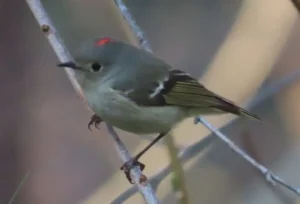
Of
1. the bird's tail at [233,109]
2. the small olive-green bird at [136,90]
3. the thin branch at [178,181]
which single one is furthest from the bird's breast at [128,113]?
the thin branch at [178,181]

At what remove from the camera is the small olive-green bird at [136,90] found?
2.04 m

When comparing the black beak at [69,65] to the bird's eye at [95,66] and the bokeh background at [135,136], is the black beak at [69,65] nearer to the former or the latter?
the bird's eye at [95,66]

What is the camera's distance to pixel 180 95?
2197 mm

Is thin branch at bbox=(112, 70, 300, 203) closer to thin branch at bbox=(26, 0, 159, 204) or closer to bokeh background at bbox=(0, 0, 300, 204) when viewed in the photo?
thin branch at bbox=(26, 0, 159, 204)

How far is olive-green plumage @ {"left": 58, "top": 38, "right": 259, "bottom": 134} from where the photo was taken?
204cm

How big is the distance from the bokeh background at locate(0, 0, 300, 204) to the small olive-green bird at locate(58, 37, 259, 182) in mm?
842

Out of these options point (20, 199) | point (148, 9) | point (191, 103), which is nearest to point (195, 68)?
point (148, 9)

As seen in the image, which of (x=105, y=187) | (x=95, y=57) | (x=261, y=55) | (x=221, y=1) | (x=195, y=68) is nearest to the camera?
(x=95, y=57)

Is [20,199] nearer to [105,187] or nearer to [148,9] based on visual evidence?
[105,187]

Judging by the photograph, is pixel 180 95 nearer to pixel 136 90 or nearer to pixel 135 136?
pixel 136 90

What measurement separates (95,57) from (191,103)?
1.06ft

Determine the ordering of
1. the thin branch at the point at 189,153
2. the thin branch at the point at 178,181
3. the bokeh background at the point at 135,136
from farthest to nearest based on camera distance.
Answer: the bokeh background at the point at 135,136 → the thin branch at the point at 189,153 → the thin branch at the point at 178,181

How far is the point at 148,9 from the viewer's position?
4355mm

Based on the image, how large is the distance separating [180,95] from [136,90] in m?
0.15
